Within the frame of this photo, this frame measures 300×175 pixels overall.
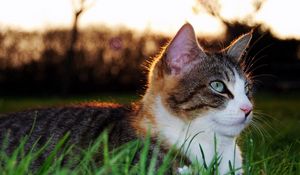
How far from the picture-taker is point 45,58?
19.4 metres

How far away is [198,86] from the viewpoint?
449 centimetres

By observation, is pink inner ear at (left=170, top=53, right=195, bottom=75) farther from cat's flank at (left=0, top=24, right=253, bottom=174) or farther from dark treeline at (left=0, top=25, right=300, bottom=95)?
dark treeline at (left=0, top=25, right=300, bottom=95)

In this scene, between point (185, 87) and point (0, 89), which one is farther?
point (0, 89)

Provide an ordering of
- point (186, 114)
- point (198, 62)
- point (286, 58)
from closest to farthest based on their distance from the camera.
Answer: point (186, 114) → point (198, 62) → point (286, 58)

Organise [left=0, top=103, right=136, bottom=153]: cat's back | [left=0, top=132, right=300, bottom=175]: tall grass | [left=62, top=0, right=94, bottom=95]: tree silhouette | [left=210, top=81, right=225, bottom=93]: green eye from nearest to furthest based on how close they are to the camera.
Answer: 1. [left=0, top=132, right=300, bottom=175]: tall grass
2. [left=210, top=81, right=225, bottom=93]: green eye
3. [left=0, top=103, right=136, bottom=153]: cat's back
4. [left=62, top=0, right=94, bottom=95]: tree silhouette

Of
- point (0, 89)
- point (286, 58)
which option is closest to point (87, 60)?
point (0, 89)

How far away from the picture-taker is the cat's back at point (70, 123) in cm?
458

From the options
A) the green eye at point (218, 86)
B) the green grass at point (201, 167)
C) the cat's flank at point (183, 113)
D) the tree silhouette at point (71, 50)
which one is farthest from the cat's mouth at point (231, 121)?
the tree silhouette at point (71, 50)

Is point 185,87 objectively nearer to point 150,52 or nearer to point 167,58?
point 167,58

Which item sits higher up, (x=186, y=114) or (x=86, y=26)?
(x=86, y=26)

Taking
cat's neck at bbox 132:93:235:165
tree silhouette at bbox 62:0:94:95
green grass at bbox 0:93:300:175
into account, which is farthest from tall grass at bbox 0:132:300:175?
tree silhouette at bbox 62:0:94:95

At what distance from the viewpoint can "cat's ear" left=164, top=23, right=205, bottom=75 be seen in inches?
171

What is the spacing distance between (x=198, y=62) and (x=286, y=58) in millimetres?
18667

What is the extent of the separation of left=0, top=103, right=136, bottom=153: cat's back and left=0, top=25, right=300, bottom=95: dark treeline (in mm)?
13561
